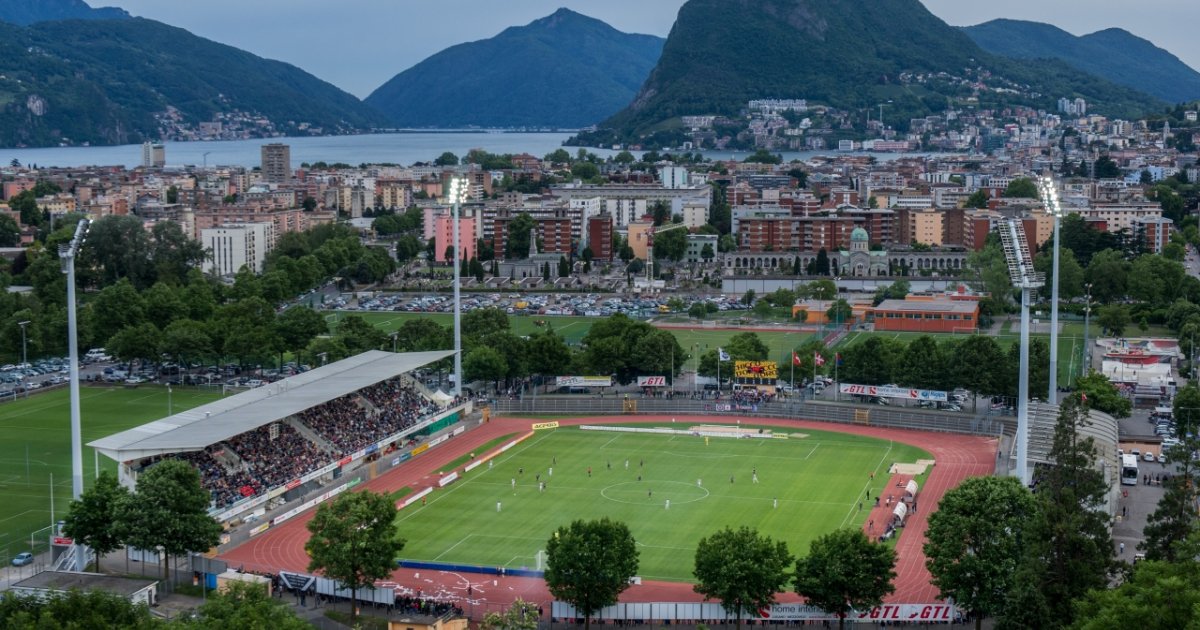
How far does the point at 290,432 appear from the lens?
45.8m

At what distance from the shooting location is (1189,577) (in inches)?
1013

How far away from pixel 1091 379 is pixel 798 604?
1035 inches

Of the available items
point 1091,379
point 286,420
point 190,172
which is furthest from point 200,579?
point 190,172

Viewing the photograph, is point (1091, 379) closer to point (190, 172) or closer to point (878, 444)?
point (878, 444)

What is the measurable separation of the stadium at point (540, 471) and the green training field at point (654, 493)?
97mm

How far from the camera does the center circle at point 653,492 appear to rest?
43.6 m

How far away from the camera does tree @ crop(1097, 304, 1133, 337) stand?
7381 cm

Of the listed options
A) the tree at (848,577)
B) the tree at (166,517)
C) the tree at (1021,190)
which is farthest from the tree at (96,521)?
the tree at (1021,190)

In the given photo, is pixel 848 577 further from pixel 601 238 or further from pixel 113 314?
pixel 601 238

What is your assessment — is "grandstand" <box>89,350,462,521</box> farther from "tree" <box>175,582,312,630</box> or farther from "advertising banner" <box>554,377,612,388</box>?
"tree" <box>175,582,312,630</box>

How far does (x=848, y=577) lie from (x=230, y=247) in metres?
83.8

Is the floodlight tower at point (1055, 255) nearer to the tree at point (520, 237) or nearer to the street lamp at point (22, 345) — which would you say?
the street lamp at point (22, 345)

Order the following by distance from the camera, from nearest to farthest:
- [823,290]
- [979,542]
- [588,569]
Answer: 1. [979,542]
2. [588,569]
3. [823,290]

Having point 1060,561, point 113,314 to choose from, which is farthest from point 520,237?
point 1060,561
